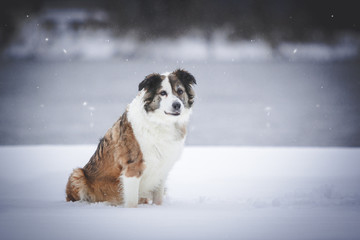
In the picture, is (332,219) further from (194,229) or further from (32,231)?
(32,231)

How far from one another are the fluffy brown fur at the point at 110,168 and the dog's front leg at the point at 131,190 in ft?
0.21

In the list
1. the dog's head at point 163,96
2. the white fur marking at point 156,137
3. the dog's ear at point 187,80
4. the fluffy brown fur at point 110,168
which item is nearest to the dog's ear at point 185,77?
the dog's ear at point 187,80

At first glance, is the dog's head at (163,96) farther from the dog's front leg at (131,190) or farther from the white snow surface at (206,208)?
the white snow surface at (206,208)

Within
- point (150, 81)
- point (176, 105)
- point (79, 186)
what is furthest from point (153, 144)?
point (79, 186)

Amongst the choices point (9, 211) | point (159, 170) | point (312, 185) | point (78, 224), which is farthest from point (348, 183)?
point (9, 211)

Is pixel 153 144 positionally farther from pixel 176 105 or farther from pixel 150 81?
pixel 150 81

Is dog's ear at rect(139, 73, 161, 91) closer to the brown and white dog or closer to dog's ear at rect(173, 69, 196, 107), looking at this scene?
the brown and white dog

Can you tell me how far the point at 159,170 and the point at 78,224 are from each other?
55.5 inches

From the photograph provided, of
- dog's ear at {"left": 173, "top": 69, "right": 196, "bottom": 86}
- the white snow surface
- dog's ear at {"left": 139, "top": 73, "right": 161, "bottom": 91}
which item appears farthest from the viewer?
dog's ear at {"left": 173, "top": 69, "right": 196, "bottom": 86}

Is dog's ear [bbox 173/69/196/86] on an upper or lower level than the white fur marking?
upper

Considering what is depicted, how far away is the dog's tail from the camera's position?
13.8 ft

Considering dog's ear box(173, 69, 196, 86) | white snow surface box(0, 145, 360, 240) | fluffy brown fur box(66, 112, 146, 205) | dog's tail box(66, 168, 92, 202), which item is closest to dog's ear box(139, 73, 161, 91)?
dog's ear box(173, 69, 196, 86)

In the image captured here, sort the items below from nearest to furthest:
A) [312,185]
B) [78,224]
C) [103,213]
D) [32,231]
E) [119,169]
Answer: [32,231]
[78,224]
[103,213]
[119,169]
[312,185]

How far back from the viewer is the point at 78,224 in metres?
3.00
